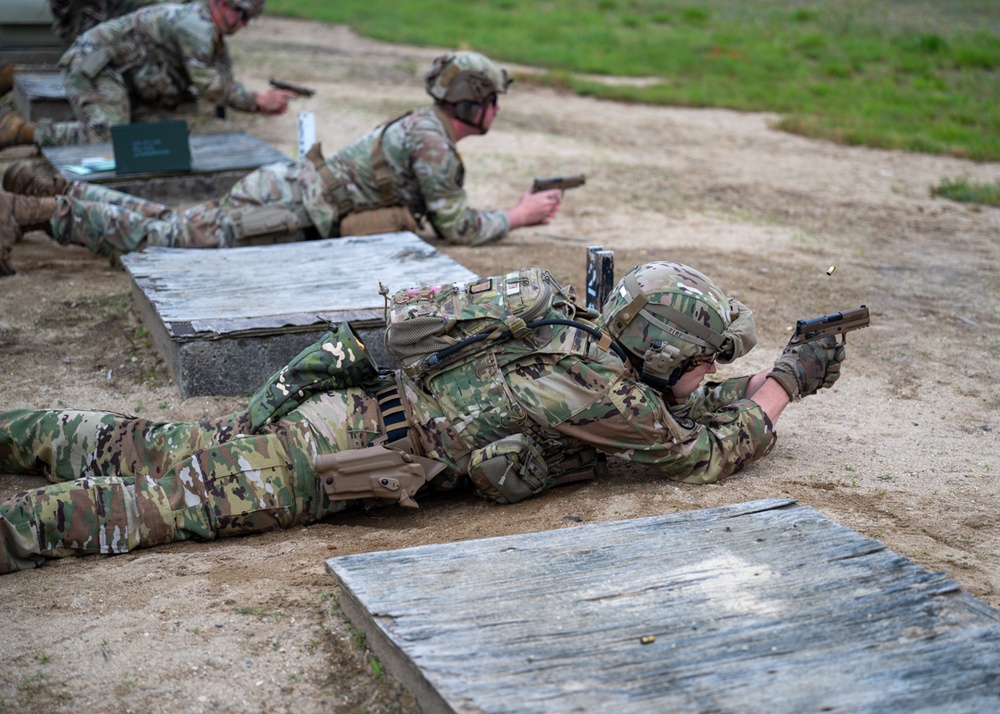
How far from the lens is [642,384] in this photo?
364 centimetres

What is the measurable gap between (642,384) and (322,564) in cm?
122

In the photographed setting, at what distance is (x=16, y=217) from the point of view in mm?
6285

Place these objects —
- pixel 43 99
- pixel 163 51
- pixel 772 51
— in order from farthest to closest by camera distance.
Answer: pixel 772 51 → pixel 43 99 → pixel 163 51

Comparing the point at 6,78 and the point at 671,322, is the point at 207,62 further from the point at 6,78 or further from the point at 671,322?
the point at 671,322

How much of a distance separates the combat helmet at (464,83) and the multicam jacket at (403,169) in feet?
0.39

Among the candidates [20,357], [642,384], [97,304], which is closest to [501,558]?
[642,384]

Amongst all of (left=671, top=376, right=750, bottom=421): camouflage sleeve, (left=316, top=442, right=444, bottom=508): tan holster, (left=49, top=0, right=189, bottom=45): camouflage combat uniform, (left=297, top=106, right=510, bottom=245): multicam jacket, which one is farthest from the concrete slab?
(left=671, top=376, right=750, bottom=421): camouflage sleeve

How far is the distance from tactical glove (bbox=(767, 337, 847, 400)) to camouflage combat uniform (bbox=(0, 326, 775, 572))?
0.23 metres

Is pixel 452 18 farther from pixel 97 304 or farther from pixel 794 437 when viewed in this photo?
pixel 794 437

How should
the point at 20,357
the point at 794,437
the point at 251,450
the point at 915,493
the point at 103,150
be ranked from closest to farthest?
the point at 251,450
the point at 915,493
the point at 794,437
the point at 20,357
the point at 103,150

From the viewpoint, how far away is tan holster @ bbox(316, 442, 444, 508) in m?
3.55

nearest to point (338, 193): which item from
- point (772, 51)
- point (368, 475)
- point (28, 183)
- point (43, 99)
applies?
point (28, 183)

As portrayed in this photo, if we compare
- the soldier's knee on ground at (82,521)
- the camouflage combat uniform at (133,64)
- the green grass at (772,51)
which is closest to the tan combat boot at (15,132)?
the camouflage combat uniform at (133,64)

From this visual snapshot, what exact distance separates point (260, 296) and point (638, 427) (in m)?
2.33
